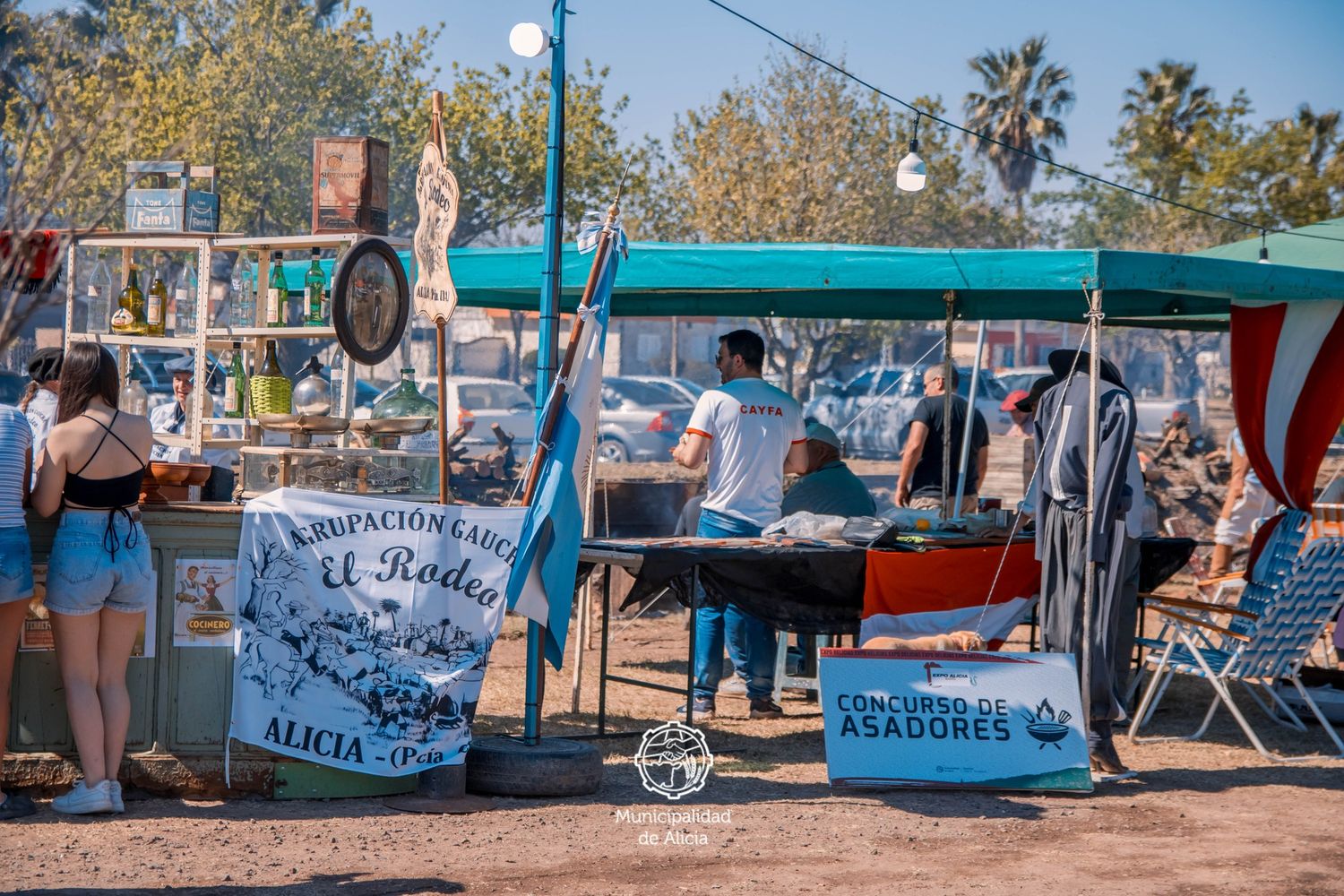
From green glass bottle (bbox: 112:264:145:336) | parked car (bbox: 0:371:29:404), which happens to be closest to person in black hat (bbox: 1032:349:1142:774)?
green glass bottle (bbox: 112:264:145:336)

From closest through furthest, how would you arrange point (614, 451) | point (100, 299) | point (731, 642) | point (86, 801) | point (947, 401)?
point (86, 801) → point (100, 299) → point (731, 642) → point (947, 401) → point (614, 451)

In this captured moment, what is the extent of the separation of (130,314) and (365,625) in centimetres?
197

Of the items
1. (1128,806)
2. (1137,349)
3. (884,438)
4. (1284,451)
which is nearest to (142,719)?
(1128,806)

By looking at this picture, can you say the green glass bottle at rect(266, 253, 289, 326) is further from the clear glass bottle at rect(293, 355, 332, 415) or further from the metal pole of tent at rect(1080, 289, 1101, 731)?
the metal pole of tent at rect(1080, 289, 1101, 731)

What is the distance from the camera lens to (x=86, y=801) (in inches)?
189

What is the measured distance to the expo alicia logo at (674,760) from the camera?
18.4ft

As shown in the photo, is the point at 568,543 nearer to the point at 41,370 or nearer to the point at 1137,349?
the point at 41,370

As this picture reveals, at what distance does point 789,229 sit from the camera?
24.7m

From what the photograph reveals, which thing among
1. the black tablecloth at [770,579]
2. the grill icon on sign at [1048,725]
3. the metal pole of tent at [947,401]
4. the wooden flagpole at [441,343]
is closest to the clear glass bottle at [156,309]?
the wooden flagpole at [441,343]

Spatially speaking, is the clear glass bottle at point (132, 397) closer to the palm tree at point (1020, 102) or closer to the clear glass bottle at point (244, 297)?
the clear glass bottle at point (244, 297)

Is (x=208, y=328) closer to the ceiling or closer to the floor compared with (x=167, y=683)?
closer to the ceiling

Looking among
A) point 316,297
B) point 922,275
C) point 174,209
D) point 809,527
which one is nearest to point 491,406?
point 809,527

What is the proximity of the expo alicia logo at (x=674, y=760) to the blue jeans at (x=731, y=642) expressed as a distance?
431 millimetres

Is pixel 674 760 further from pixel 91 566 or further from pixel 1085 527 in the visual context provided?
pixel 91 566
